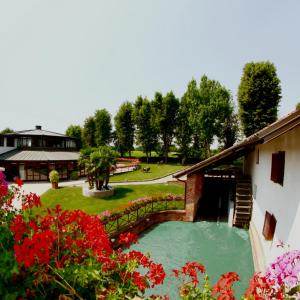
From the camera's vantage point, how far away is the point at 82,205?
17.9 meters

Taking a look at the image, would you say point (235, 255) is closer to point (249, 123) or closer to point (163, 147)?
point (249, 123)

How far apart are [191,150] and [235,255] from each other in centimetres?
3688

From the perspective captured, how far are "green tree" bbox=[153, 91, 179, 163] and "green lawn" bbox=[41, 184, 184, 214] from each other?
77.5ft

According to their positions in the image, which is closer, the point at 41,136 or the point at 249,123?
the point at 249,123

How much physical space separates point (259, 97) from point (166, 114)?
1976 cm

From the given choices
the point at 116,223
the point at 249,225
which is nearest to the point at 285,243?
the point at 249,225

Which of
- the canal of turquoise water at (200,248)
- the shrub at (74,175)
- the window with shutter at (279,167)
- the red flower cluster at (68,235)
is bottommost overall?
the canal of turquoise water at (200,248)

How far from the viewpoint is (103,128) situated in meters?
58.3

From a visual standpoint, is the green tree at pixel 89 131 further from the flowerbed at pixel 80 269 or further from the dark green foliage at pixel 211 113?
the flowerbed at pixel 80 269

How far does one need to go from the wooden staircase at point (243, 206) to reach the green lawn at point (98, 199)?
6550mm

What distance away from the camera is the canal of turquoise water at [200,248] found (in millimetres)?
8562

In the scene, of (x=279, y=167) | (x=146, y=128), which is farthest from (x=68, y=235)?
(x=146, y=128)

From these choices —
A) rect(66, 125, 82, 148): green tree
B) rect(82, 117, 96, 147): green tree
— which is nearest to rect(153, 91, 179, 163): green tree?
rect(82, 117, 96, 147): green tree

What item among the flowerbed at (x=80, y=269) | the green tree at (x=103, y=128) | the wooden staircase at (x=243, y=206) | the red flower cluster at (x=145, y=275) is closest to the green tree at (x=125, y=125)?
the green tree at (x=103, y=128)
